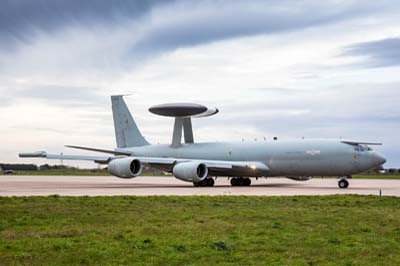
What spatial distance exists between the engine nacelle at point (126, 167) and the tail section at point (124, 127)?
34.7 ft

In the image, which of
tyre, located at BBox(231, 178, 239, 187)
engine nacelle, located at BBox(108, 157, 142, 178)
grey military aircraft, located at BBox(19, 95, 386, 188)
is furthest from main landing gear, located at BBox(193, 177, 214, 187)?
engine nacelle, located at BBox(108, 157, 142, 178)

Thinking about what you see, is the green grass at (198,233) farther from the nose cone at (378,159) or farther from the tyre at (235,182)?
the tyre at (235,182)

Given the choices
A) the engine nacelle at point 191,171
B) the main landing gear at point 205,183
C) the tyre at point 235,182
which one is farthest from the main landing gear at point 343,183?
the tyre at point 235,182

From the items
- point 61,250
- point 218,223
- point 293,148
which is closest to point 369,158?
point 293,148

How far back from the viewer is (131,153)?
165 feet

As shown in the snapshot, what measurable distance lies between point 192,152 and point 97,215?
99.4 ft

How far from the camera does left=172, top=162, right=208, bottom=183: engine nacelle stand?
39.6 metres

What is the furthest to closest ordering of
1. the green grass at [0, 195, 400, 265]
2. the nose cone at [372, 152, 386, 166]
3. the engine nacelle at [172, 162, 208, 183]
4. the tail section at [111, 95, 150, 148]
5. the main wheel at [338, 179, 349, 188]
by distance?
the tail section at [111, 95, 150, 148]
the engine nacelle at [172, 162, 208, 183]
the main wheel at [338, 179, 349, 188]
the nose cone at [372, 152, 386, 166]
the green grass at [0, 195, 400, 265]

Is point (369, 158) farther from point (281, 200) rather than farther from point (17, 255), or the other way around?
point (17, 255)

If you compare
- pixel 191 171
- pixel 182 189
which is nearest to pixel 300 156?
pixel 191 171

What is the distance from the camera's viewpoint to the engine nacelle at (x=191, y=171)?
39.6m

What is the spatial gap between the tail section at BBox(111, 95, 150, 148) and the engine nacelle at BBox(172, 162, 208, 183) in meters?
12.0

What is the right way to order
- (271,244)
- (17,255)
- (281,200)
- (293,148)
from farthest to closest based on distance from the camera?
(293,148) → (281,200) → (271,244) → (17,255)

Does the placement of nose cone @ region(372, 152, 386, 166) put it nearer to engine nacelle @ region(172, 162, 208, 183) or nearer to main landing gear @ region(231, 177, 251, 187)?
main landing gear @ region(231, 177, 251, 187)
